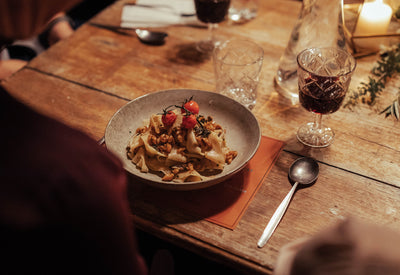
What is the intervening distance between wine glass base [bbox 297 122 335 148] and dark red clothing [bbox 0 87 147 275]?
0.77 m

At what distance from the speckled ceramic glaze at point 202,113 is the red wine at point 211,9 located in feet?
1.61

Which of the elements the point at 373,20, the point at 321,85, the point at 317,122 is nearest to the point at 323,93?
the point at 321,85

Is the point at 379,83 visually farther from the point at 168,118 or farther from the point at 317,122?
the point at 168,118

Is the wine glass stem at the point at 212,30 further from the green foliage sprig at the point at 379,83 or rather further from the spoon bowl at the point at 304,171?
the spoon bowl at the point at 304,171

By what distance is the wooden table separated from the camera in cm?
→ 86

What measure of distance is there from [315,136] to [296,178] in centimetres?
20

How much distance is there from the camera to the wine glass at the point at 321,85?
1.01m

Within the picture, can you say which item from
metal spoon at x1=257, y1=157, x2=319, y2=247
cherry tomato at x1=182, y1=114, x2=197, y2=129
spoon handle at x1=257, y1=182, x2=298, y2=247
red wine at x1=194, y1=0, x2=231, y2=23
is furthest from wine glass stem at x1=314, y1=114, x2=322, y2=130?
red wine at x1=194, y1=0, x2=231, y2=23

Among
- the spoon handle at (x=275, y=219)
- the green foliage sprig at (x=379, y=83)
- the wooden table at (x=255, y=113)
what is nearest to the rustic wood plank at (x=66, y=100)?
the wooden table at (x=255, y=113)

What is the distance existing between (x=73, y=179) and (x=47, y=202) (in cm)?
4

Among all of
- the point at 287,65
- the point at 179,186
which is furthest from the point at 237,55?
the point at 179,186

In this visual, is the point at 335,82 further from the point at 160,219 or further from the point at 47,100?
the point at 47,100

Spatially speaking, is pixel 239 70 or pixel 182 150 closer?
pixel 182 150

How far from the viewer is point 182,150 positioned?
0.97 metres
